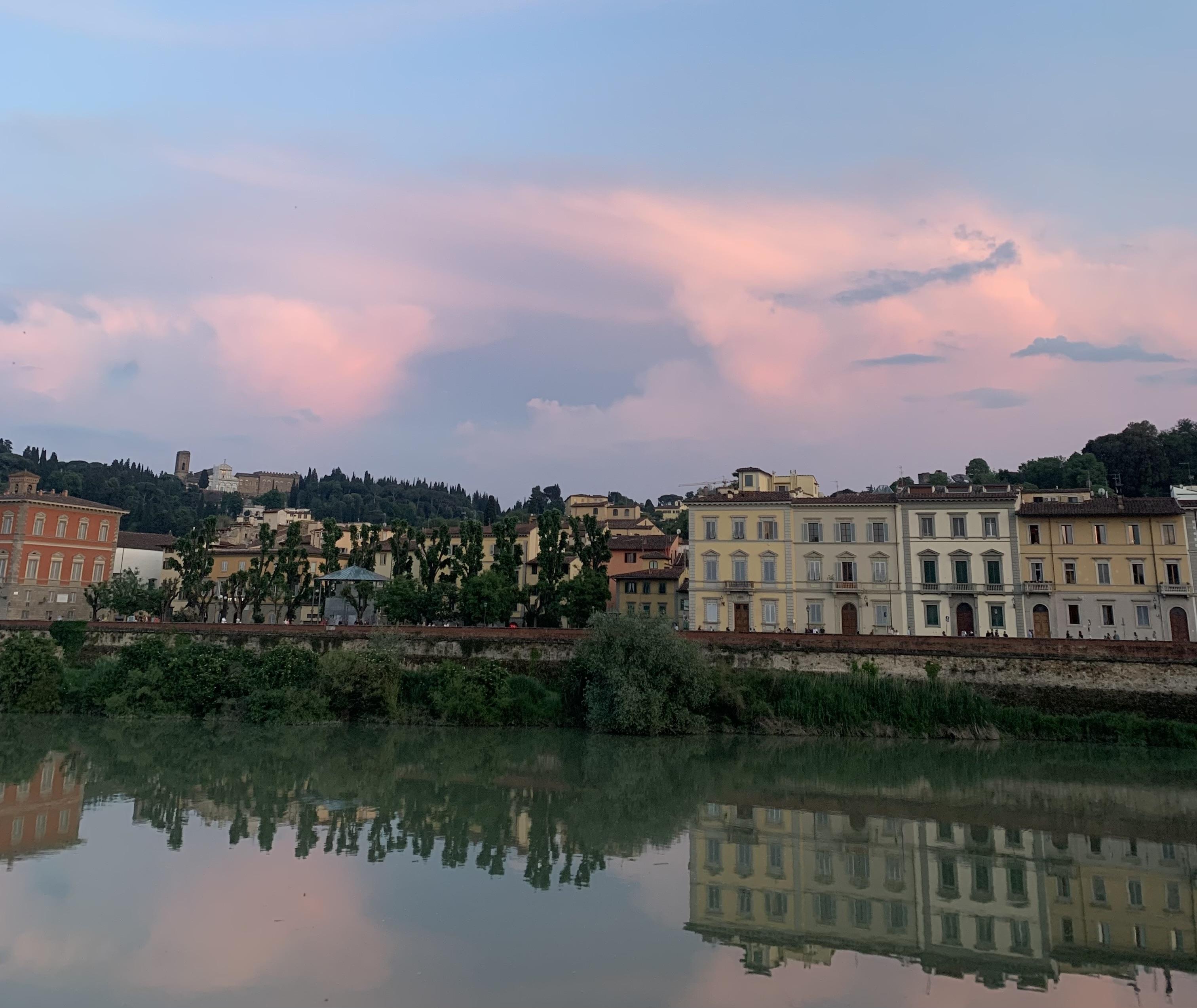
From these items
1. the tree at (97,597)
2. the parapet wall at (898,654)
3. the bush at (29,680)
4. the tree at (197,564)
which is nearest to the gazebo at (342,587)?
the parapet wall at (898,654)

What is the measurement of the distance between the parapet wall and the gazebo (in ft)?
12.6

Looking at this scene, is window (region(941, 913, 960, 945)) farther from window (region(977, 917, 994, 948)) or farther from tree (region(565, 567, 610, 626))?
tree (region(565, 567, 610, 626))

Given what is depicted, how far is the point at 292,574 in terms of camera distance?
51.7 metres

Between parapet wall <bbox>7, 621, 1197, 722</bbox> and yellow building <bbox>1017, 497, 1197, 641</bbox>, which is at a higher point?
yellow building <bbox>1017, 497, 1197, 641</bbox>

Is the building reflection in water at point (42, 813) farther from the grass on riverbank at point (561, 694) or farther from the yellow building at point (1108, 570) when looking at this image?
the yellow building at point (1108, 570)

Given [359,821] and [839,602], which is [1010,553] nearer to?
[839,602]

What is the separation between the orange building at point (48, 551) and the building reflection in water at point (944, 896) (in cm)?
5075

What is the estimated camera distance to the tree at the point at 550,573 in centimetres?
4694

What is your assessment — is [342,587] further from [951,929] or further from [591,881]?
[951,929]

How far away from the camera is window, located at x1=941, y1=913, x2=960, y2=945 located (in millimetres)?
14315

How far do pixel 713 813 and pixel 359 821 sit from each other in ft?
29.2

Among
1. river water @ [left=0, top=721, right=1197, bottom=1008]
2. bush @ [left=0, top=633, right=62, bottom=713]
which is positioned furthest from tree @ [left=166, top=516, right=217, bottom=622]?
river water @ [left=0, top=721, right=1197, bottom=1008]

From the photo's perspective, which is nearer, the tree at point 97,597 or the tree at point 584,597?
the tree at point 584,597

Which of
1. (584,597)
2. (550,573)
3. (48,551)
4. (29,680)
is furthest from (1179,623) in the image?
(48,551)
